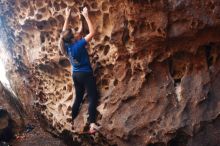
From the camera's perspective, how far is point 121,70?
4.92m

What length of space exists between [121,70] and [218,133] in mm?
1573

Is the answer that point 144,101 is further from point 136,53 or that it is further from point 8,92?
point 8,92

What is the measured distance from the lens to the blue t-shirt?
15.5ft

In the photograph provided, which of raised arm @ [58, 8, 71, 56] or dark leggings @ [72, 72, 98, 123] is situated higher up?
raised arm @ [58, 8, 71, 56]

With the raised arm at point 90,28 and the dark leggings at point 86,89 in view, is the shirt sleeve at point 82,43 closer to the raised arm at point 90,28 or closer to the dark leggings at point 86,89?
the raised arm at point 90,28

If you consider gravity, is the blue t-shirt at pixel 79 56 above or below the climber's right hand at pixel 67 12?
below

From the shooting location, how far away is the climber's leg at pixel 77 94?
492cm

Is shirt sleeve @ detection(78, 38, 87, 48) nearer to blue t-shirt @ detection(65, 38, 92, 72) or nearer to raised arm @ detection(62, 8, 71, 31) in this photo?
blue t-shirt @ detection(65, 38, 92, 72)

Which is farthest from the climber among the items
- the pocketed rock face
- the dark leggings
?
the pocketed rock face

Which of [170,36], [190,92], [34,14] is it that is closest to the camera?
[170,36]

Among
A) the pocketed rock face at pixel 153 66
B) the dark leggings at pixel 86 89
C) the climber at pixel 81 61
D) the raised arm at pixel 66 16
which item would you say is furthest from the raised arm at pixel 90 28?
the dark leggings at pixel 86 89

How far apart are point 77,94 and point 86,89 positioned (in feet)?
0.53

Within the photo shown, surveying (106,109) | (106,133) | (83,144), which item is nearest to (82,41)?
(106,109)

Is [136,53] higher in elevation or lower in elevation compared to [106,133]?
higher
